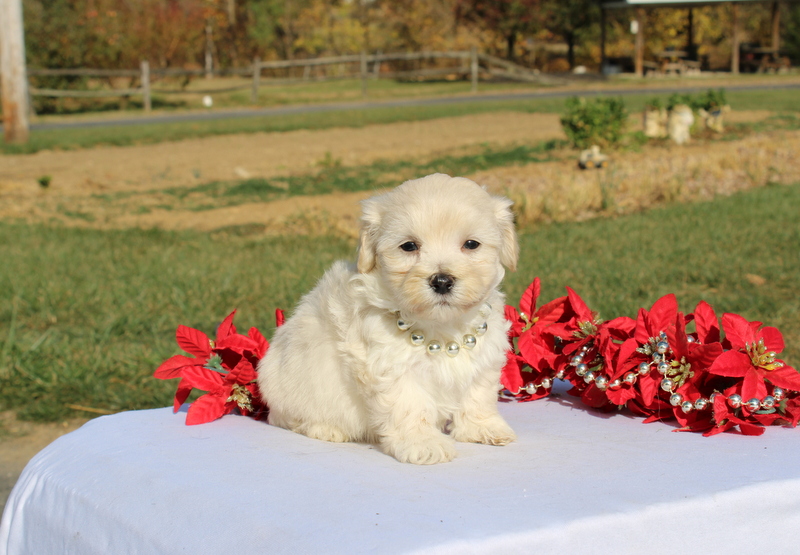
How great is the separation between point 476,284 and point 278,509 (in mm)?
874

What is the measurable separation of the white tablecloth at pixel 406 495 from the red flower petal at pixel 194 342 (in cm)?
48

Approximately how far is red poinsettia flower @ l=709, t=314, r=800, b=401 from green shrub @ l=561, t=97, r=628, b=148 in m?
11.3

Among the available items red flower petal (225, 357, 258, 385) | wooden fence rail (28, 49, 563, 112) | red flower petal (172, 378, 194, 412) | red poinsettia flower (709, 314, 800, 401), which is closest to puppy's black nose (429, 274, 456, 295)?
red poinsettia flower (709, 314, 800, 401)

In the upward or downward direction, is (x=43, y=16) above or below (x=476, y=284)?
above

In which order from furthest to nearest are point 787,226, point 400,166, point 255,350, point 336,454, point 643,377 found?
point 400,166
point 787,226
point 255,350
point 643,377
point 336,454

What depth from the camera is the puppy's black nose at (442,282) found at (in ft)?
7.53

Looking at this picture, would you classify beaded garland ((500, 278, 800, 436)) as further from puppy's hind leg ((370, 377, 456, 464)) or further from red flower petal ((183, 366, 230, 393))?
red flower petal ((183, 366, 230, 393))

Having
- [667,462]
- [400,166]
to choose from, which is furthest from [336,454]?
[400,166]

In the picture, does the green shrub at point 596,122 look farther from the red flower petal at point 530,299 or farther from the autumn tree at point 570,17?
the autumn tree at point 570,17

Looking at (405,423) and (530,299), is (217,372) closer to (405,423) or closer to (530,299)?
(405,423)

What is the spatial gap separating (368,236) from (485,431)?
2.58ft

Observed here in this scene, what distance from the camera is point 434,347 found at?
2.49 metres

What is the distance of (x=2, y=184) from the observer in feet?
41.6

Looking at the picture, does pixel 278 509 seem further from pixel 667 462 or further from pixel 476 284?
pixel 667 462
